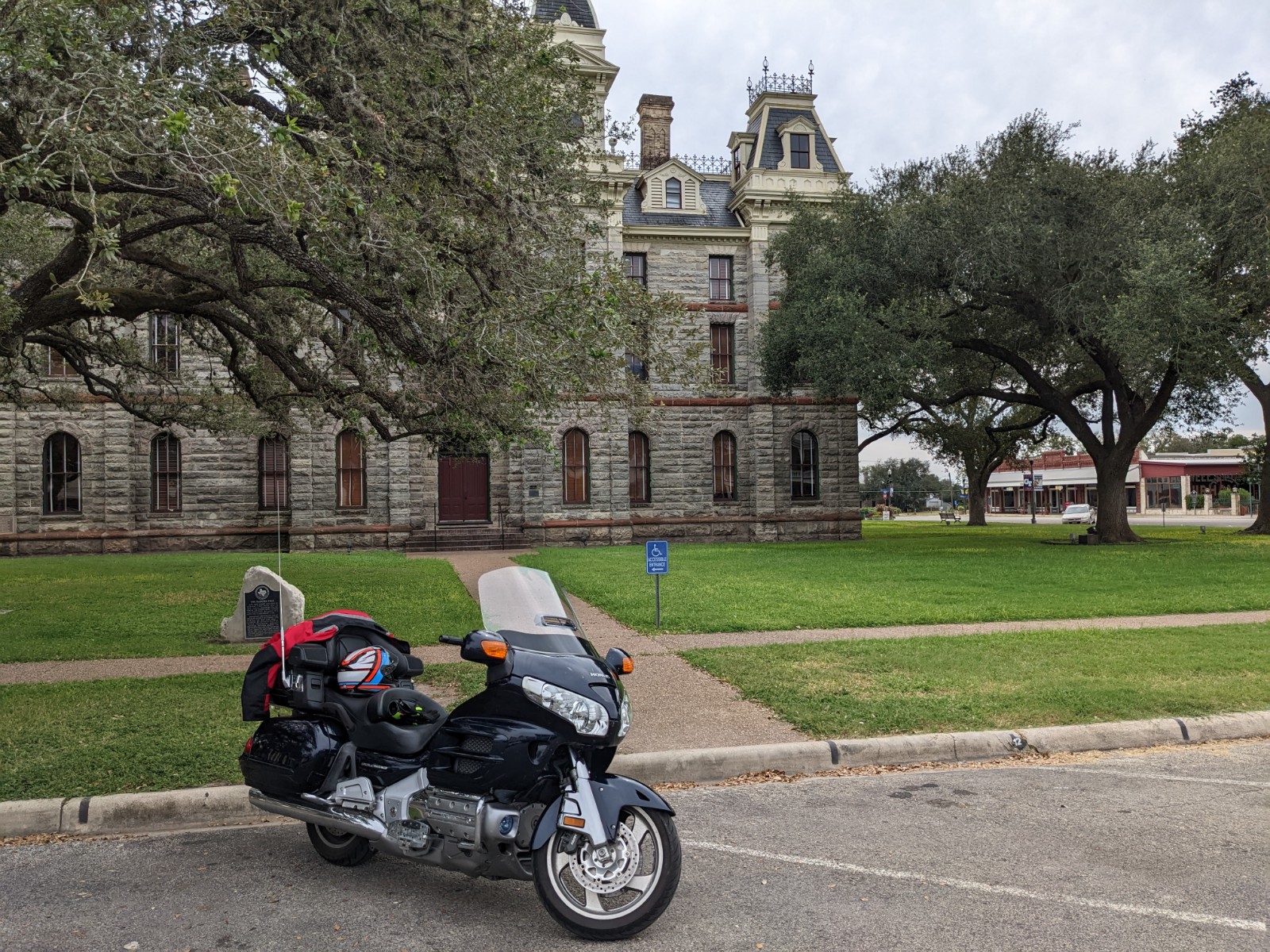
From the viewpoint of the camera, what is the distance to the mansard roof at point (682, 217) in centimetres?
3488

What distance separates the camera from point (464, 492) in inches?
1272

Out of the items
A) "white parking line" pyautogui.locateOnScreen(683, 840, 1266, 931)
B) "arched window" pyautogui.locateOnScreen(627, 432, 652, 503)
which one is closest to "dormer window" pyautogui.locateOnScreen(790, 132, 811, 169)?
"arched window" pyautogui.locateOnScreen(627, 432, 652, 503)

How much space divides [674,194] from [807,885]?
110ft

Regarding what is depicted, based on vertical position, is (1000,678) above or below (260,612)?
below

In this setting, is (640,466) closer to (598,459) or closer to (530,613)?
(598,459)

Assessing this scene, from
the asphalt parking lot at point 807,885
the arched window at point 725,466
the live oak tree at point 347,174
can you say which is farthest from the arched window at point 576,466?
the asphalt parking lot at point 807,885

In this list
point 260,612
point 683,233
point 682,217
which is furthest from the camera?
point 682,217

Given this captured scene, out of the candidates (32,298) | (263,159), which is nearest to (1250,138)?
(263,159)

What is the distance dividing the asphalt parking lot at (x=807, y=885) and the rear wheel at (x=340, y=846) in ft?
0.27

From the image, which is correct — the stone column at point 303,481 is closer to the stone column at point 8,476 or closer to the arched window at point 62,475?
the arched window at point 62,475

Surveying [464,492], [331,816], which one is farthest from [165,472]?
[331,816]

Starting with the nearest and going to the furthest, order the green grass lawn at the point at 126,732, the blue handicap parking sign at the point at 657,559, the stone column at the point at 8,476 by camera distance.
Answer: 1. the green grass lawn at the point at 126,732
2. the blue handicap parking sign at the point at 657,559
3. the stone column at the point at 8,476

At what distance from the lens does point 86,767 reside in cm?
600

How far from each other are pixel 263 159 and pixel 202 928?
6.87 m
